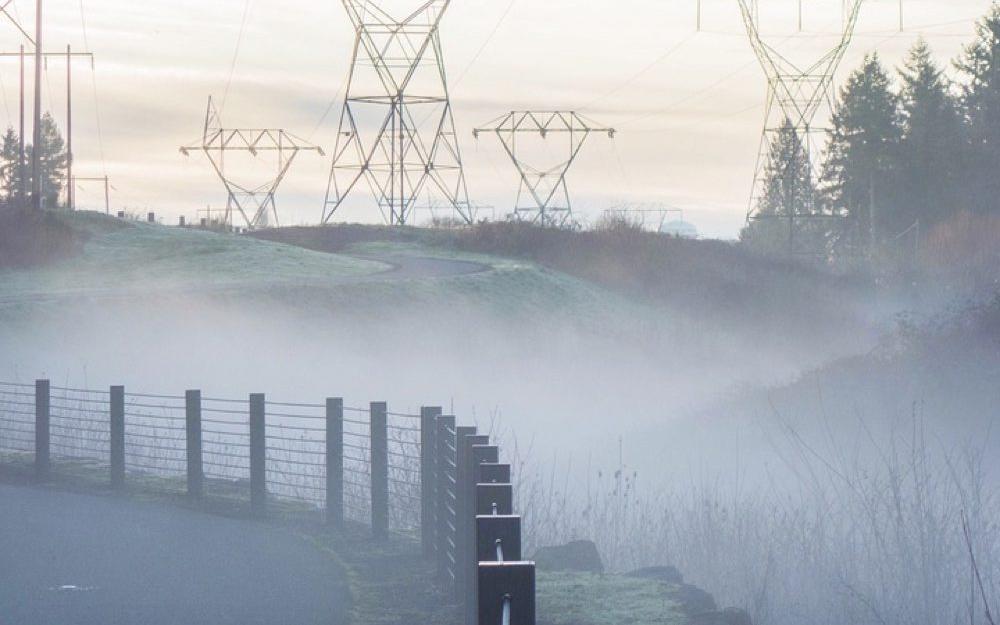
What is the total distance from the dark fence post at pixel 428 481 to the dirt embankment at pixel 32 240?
42.3m

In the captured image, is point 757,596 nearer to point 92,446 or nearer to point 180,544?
point 180,544

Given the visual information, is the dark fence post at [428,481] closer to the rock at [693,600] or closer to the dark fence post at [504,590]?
the rock at [693,600]

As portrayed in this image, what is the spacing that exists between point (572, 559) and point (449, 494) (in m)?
1.18

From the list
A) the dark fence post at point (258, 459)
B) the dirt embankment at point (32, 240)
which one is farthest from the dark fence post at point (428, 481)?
the dirt embankment at point (32, 240)

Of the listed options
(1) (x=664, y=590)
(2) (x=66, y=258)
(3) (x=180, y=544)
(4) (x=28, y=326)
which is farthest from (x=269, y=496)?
(2) (x=66, y=258)

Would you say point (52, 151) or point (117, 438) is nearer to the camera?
point (117, 438)

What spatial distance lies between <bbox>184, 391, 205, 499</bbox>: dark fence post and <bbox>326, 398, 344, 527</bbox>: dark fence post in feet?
7.20

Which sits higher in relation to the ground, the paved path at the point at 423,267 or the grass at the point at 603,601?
the paved path at the point at 423,267

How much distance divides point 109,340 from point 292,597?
29.5 meters

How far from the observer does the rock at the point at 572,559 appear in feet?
39.7

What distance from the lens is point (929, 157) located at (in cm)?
8531

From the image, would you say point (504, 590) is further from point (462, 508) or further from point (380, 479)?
point (380, 479)

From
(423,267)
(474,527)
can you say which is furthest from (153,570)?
(423,267)

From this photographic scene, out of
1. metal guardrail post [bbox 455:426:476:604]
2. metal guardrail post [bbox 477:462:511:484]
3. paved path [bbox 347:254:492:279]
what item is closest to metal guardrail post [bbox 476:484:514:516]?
metal guardrail post [bbox 477:462:511:484]
